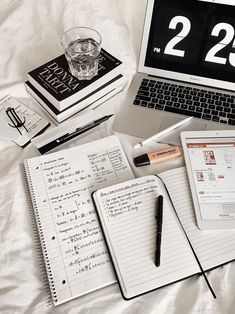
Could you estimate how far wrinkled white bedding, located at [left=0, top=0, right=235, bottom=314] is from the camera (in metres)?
0.52

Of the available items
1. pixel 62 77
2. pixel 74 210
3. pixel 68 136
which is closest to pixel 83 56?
pixel 62 77

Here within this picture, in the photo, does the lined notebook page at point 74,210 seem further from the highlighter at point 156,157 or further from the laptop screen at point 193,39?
the laptop screen at point 193,39

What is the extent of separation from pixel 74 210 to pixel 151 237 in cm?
14

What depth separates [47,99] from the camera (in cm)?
76

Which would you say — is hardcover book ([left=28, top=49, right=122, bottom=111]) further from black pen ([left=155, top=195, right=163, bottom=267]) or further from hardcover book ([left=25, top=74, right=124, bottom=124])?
black pen ([left=155, top=195, right=163, bottom=267])

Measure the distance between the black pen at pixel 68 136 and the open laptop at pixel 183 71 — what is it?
0.14 feet

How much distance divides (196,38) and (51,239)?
0.53 m

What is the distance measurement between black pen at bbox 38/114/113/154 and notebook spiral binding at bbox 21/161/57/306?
55 millimetres

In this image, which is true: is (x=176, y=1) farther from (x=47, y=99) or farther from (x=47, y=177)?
(x=47, y=177)

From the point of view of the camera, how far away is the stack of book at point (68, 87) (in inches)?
29.3

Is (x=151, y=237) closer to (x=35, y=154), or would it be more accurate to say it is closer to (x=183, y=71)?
(x=35, y=154)

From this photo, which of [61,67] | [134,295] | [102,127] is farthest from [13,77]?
[134,295]

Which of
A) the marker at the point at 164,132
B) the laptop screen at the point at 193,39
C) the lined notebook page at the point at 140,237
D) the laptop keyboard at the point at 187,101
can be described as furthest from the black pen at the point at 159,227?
the laptop screen at the point at 193,39

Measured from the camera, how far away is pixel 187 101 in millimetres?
789
